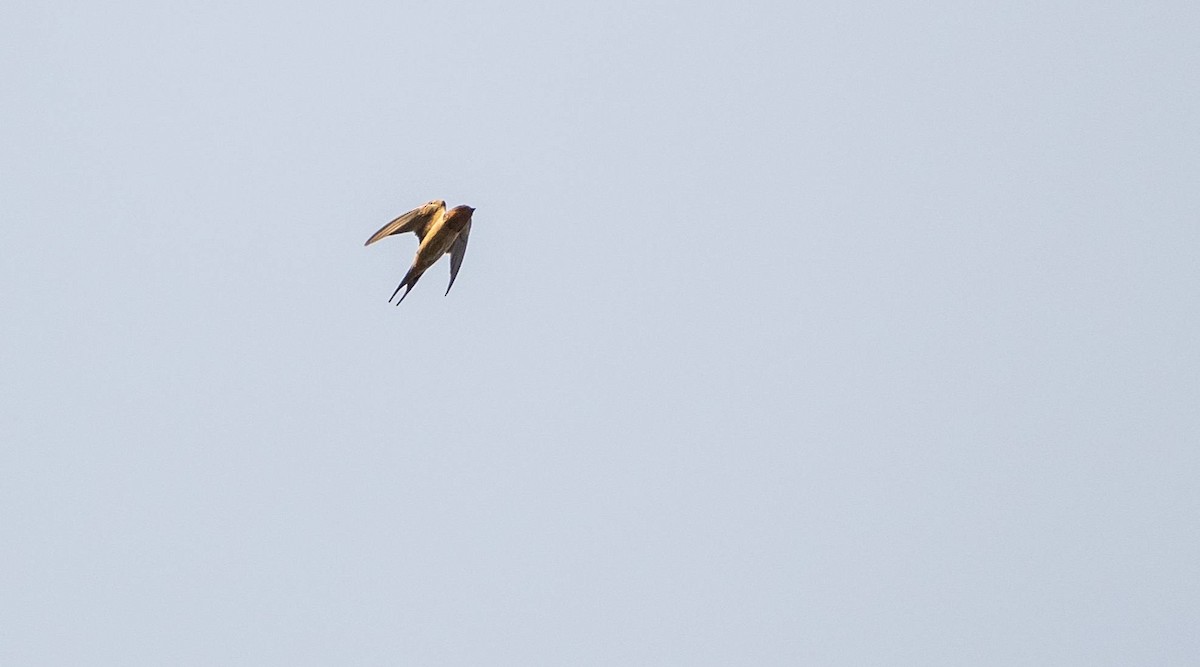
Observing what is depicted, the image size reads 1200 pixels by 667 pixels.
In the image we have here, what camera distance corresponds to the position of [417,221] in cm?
2428

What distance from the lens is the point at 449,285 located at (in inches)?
965

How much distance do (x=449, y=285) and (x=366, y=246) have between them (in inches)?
50.1

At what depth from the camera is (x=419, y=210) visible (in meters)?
24.2

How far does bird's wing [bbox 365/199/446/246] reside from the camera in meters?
24.2

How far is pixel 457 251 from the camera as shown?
24719mm

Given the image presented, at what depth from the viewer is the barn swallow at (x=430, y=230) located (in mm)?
23875

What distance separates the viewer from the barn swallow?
2388 cm

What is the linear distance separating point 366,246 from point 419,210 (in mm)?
938

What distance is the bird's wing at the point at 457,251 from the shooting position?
24516mm

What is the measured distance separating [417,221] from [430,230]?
12.0 inches

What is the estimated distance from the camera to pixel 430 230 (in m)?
24.1

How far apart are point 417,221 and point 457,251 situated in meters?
0.78

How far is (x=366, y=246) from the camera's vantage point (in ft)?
80.2
